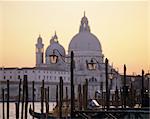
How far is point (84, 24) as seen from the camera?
29641 mm

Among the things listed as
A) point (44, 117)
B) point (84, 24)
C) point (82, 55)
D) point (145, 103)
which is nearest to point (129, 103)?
point (44, 117)

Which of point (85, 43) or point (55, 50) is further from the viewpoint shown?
point (85, 43)

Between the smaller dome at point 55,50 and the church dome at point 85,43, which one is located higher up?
the church dome at point 85,43

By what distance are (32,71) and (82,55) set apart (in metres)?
2.74

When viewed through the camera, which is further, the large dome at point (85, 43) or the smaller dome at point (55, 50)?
the large dome at point (85, 43)

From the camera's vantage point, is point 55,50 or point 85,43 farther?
point 85,43

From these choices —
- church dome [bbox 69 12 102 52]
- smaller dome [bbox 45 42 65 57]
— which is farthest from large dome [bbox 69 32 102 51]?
smaller dome [bbox 45 42 65 57]

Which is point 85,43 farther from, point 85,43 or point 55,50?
point 55,50

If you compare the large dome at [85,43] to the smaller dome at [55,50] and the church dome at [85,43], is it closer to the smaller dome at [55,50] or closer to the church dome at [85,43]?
the church dome at [85,43]

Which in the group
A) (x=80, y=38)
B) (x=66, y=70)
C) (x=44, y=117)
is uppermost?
(x=80, y=38)

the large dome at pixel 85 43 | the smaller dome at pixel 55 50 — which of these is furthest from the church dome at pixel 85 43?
the smaller dome at pixel 55 50

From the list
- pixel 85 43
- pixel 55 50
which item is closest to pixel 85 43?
pixel 85 43

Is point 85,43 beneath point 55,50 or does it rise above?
above

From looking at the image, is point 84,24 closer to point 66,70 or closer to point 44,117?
point 66,70
